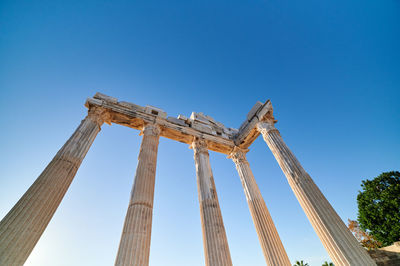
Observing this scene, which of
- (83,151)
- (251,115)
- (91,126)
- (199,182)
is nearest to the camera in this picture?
(83,151)

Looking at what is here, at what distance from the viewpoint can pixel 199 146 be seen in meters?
15.1

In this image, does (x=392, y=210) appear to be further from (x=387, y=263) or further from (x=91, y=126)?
(x=91, y=126)

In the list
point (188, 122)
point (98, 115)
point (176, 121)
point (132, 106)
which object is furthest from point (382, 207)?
point (98, 115)

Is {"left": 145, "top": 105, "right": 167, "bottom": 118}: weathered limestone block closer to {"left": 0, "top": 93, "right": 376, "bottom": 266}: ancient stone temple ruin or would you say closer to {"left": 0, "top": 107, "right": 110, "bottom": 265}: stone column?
{"left": 0, "top": 93, "right": 376, "bottom": 266}: ancient stone temple ruin

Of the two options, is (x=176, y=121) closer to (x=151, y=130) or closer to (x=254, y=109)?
(x=151, y=130)

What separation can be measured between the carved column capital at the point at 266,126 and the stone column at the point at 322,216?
1.09m

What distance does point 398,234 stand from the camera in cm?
2247

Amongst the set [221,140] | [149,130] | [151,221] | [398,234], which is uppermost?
[221,140]

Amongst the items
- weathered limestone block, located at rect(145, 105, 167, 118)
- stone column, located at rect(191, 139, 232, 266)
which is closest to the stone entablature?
weathered limestone block, located at rect(145, 105, 167, 118)

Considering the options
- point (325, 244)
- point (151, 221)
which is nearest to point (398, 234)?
point (325, 244)

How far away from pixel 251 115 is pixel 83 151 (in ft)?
43.2

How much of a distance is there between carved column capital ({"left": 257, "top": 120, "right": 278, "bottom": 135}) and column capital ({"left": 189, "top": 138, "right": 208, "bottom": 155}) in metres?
4.77

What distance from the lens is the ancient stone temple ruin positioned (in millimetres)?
7133

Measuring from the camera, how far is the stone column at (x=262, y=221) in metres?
10.4
